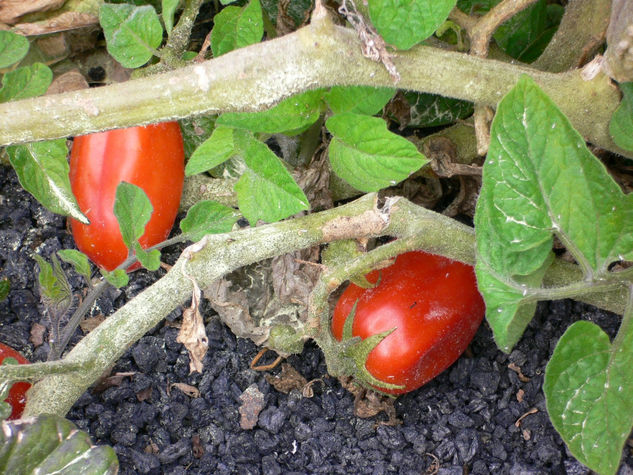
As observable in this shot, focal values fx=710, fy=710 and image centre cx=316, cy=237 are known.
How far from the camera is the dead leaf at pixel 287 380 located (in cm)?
128

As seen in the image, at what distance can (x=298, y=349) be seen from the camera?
3.83 ft

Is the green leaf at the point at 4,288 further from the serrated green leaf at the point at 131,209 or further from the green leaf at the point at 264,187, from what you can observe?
the green leaf at the point at 264,187

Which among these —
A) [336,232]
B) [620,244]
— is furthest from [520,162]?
[336,232]

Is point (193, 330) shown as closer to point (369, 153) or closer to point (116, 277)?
point (116, 277)

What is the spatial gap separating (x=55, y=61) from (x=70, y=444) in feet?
2.92

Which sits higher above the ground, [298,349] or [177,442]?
[298,349]

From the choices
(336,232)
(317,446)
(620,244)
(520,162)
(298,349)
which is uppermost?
(520,162)

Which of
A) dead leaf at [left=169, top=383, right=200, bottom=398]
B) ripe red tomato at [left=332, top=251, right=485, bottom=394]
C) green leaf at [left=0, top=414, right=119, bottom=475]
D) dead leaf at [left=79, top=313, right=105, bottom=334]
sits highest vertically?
green leaf at [left=0, top=414, right=119, bottom=475]

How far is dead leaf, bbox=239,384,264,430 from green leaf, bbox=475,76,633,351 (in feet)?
1.69

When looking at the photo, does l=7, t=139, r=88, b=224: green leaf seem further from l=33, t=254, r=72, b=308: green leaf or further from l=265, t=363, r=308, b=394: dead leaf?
l=265, t=363, r=308, b=394: dead leaf

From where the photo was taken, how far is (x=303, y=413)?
1.25 metres

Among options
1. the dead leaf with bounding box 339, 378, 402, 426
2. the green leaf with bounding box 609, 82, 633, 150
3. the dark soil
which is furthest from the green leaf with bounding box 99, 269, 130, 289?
the green leaf with bounding box 609, 82, 633, 150

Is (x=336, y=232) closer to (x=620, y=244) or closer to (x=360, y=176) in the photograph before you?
(x=360, y=176)

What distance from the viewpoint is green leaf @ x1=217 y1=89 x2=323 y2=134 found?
37.2 inches
